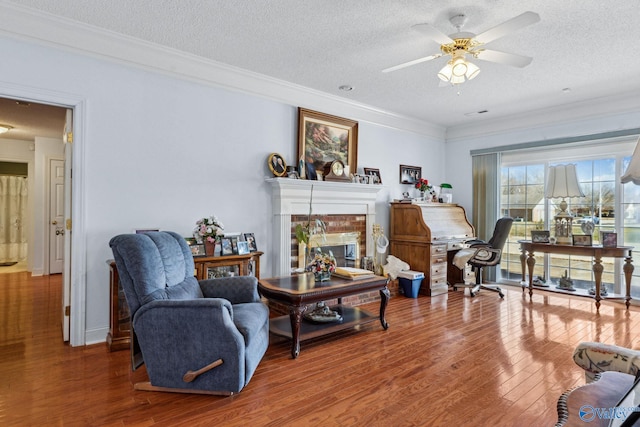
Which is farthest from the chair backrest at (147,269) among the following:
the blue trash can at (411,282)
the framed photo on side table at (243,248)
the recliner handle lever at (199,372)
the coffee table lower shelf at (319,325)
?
the blue trash can at (411,282)

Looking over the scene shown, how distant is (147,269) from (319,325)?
157 centimetres

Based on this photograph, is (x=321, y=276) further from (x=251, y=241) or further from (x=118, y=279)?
(x=118, y=279)

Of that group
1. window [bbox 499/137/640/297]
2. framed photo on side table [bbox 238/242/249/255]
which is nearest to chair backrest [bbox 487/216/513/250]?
window [bbox 499/137/640/297]

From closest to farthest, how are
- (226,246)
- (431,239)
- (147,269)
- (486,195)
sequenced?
(147,269) < (226,246) < (431,239) < (486,195)

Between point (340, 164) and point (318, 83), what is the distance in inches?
41.0

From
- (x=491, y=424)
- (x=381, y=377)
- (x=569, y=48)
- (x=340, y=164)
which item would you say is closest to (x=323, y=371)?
(x=381, y=377)

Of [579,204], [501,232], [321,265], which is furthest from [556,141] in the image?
[321,265]

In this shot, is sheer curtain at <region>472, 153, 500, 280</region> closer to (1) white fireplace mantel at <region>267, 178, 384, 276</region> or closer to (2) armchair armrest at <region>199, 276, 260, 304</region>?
(1) white fireplace mantel at <region>267, 178, 384, 276</region>

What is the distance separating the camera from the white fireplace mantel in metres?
4.09

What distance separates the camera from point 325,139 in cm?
462

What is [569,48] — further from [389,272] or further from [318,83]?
[389,272]

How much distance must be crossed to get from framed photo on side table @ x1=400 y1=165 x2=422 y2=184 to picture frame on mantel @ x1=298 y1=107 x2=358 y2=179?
1.03 m

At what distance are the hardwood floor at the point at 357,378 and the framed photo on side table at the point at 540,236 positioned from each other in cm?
122

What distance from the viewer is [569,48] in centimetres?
320
